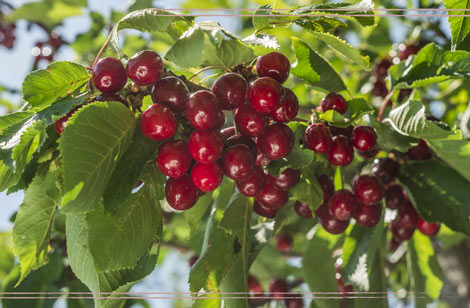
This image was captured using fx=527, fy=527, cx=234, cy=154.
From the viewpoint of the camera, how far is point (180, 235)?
2377 millimetres

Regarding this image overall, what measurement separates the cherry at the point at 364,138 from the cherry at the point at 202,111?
34 centimetres

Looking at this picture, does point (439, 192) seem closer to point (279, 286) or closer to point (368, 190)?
point (368, 190)

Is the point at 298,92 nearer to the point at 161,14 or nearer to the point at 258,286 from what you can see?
the point at 258,286

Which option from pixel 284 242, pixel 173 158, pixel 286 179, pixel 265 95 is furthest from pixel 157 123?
pixel 284 242

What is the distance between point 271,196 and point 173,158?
0.25 metres

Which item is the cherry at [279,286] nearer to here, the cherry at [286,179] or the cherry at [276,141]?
the cherry at [286,179]

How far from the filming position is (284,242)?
7.21ft

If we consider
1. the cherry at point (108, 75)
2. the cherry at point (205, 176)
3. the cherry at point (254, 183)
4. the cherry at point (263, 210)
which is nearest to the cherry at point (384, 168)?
the cherry at point (263, 210)

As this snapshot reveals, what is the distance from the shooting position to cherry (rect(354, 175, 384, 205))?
3.72ft

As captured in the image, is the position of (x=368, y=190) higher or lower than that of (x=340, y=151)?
lower

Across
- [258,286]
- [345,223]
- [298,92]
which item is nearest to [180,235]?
[258,286]

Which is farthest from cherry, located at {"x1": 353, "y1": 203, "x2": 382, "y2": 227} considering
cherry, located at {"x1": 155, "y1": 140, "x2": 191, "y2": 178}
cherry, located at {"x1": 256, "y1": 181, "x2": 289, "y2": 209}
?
cherry, located at {"x1": 155, "y1": 140, "x2": 191, "y2": 178}

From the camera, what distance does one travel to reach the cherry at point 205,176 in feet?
2.70

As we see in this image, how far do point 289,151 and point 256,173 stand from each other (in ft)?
0.31
